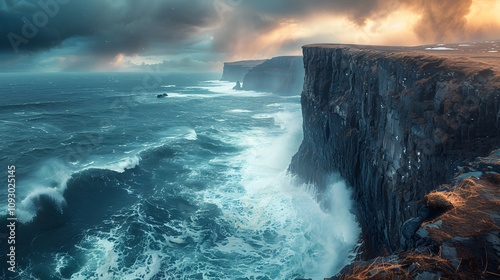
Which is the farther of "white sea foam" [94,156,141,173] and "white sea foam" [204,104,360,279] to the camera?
"white sea foam" [94,156,141,173]

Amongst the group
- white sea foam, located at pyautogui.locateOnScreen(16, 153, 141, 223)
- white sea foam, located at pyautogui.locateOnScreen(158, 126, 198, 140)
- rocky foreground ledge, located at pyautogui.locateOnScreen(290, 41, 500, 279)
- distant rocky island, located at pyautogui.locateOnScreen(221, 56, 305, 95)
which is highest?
distant rocky island, located at pyautogui.locateOnScreen(221, 56, 305, 95)

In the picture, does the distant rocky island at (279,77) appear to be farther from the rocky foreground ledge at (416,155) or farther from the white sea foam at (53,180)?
the white sea foam at (53,180)

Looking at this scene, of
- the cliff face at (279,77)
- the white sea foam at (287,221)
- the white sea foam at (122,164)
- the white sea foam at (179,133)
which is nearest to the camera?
the white sea foam at (287,221)

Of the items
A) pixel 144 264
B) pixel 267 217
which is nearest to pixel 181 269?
pixel 144 264

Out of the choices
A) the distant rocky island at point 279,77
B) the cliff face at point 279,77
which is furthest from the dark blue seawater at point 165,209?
the cliff face at point 279,77

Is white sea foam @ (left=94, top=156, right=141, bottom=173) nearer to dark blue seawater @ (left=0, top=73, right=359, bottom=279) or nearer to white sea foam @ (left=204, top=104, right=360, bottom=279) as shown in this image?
dark blue seawater @ (left=0, top=73, right=359, bottom=279)

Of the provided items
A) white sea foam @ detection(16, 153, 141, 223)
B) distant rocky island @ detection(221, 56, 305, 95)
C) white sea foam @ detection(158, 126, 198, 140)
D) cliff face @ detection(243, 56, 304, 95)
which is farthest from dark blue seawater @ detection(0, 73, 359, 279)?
cliff face @ detection(243, 56, 304, 95)

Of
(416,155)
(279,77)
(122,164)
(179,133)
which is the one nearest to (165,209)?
(122,164)

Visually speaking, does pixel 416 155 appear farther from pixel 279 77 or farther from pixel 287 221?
pixel 279 77

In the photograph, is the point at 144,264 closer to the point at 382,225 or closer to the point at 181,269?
the point at 181,269
